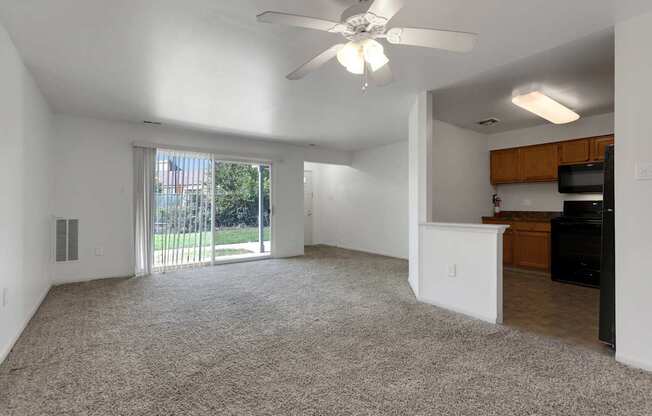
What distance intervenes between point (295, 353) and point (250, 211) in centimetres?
422

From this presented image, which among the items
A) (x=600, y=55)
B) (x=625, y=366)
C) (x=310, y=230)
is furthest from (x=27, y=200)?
(x=310, y=230)

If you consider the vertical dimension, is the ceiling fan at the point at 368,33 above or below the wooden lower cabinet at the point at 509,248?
above

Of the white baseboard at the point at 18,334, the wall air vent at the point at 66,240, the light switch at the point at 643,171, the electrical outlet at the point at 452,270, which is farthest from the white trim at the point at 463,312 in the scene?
the wall air vent at the point at 66,240

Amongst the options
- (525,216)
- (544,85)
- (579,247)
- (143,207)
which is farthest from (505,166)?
(143,207)

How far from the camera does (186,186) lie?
17.6 feet

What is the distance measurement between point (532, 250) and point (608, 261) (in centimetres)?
288

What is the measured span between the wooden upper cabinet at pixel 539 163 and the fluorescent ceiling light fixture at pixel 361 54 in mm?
4242

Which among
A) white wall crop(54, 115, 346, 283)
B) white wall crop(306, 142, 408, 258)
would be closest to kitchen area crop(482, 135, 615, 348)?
white wall crop(306, 142, 408, 258)

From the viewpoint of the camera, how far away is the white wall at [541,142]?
4.58 meters

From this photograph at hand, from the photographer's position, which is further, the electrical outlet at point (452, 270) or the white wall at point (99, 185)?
the white wall at point (99, 185)

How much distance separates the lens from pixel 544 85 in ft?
11.1

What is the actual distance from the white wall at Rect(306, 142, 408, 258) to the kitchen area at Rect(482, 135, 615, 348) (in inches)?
64.1

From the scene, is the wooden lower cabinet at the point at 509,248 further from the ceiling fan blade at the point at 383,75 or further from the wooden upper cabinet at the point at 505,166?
the ceiling fan blade at the point at 383,75

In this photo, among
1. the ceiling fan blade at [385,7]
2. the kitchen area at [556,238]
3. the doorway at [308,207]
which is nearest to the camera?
the ceiling fan blade at [385,7]
